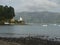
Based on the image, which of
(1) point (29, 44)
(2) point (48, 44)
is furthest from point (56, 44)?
(1) point (29, 44)

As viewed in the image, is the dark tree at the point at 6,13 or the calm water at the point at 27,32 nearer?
the calm water at the point at 27,32

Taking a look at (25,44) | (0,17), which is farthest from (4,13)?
(25,44)

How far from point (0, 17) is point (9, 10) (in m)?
12.1

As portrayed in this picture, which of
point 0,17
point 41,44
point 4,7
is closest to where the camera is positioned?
point 41,44

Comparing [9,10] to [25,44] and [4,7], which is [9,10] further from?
[25,44]

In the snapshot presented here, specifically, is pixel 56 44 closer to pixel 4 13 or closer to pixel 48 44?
pixel 48 44

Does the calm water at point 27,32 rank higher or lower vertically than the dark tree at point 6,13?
lower

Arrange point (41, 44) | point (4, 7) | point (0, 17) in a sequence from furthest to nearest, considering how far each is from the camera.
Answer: point (4, 7)
point (0, 17)
point (41, 44)

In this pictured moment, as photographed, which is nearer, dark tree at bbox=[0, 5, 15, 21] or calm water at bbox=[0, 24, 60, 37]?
calm water at bbox=[0, 24, 60, 37]

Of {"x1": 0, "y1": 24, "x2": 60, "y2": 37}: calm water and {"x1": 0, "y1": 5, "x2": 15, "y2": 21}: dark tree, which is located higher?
{"x1": 0, "y1": 5, "x2": 15, "y2": 21}: dark tree

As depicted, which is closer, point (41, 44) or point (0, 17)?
point (41, 44)

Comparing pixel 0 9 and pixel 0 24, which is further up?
pixel 0 9

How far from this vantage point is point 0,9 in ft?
560

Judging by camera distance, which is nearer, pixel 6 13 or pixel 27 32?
pixel 27 32
